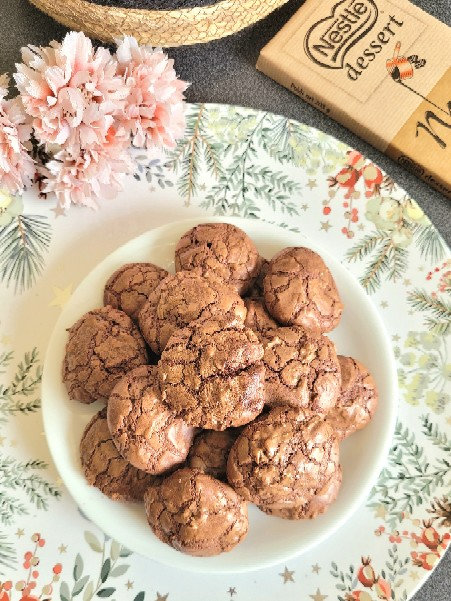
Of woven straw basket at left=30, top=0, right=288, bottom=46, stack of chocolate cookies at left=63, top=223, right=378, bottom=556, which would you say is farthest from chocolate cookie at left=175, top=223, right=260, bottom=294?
woven straw basket at left=30, top=0, right=288, bottom=46

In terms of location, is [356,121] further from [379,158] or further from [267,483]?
[267,483]

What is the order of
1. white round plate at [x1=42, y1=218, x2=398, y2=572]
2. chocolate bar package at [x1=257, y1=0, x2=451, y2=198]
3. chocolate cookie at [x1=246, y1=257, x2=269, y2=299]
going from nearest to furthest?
white round plate at [x1=42, y1=218, x2=398, y2=572] < chocolate cookie at [x1=246, y1=257, x2=269, y2=299] < chocolate bar package at [x1=257, y1=0, x2=451, y2=198]

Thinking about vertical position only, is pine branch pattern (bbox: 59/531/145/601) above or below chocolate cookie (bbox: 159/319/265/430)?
below

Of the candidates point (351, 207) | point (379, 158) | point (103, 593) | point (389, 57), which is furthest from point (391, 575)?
point (389, 57)

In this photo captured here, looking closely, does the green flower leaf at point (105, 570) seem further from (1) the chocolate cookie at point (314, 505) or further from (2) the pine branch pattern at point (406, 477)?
(2) the pine branch pattern at point (406, 477)

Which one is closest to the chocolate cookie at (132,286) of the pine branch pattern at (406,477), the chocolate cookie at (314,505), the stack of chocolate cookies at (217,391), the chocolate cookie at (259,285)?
the stack of chocolate cookies at (217,391)

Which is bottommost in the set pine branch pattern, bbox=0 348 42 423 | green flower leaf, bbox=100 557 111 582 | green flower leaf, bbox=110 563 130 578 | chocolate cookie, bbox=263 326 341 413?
green flower leaf, bbox=100 557 111 582

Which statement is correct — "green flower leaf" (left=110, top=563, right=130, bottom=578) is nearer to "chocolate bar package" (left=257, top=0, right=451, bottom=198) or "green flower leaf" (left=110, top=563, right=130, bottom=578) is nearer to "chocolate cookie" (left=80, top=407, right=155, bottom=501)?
"chocolate cookie" (left=80, top=407, right=155, bottom=501)
